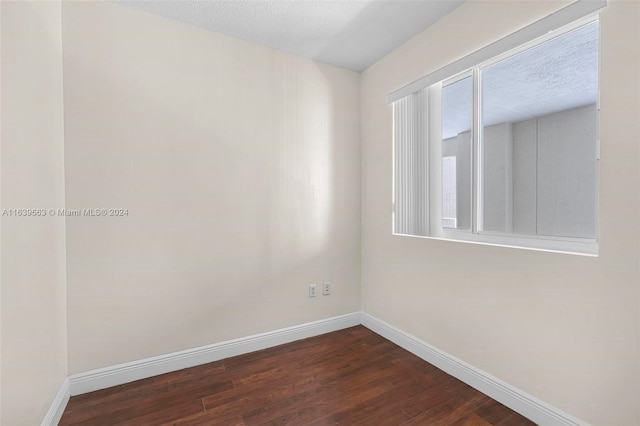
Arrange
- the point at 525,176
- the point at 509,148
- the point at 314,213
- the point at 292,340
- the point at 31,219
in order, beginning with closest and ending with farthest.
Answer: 1. the point at 31,219
2. the point at 525,176
3. the point at 509,148
4. the point at 292,340
5. the point at 314,213

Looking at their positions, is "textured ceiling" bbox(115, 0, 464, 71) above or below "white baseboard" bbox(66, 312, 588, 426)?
above

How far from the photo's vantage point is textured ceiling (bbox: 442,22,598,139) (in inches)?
58.0

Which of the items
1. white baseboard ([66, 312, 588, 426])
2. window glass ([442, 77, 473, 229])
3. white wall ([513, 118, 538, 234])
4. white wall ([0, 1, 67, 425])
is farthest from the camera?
window glass ([442, 77, 473, 229])

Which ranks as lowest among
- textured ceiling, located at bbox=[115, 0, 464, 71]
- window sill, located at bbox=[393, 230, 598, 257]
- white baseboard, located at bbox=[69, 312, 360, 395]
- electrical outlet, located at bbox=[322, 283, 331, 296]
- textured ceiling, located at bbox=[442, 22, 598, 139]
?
white baseboard, located at bbox=[69, 312, 360, 395]

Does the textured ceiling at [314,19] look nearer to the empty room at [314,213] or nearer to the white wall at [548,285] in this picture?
the empty room at [314,213]

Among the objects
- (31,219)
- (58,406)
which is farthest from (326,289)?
(31,219)

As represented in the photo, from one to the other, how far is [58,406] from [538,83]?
3.40 metres

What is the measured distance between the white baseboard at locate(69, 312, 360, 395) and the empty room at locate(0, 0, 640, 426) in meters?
0.02

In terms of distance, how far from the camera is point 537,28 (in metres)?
1.55

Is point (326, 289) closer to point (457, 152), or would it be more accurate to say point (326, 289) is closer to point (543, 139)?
point (457, 152)

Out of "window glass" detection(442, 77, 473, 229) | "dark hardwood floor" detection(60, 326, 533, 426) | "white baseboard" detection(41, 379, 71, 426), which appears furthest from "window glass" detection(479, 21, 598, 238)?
"white baseboard" detection(41, 379, 71, 426)

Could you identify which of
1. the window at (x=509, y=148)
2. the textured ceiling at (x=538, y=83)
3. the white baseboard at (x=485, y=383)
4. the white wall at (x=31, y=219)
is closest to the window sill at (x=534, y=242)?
the window at (x=509, y=148)

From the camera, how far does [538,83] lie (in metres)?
1.75

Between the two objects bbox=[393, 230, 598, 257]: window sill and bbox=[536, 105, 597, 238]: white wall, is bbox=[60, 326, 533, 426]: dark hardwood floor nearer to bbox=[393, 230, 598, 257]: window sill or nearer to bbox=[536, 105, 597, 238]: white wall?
bbox=[393, 230, 598, 257]: window sill
